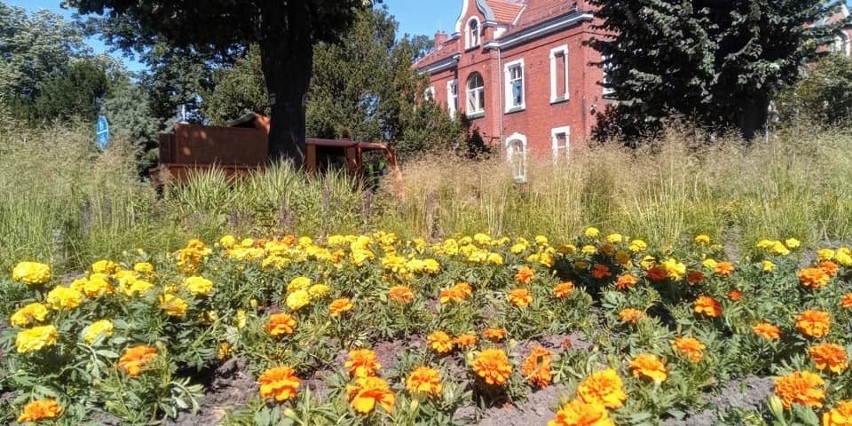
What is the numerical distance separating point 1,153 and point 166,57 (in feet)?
85.9

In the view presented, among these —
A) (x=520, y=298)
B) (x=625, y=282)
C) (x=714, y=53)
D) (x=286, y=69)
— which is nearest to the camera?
(x=520, y=298)

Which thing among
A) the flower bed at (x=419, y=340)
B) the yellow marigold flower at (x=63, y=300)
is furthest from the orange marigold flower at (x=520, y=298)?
the yellow marigold flower at (x=63, y=300)

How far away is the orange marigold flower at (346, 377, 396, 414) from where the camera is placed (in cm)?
163

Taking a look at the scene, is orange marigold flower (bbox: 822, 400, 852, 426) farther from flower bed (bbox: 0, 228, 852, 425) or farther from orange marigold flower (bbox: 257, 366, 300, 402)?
orange marigold flower (bbox: 257, 366, 300, 402)

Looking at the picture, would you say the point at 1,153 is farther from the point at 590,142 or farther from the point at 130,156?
the point at 590,142

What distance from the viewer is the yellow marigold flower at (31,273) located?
2217mm

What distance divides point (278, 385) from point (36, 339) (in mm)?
790

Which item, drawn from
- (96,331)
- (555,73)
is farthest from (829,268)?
(555,73)

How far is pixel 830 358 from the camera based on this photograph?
6.06 feet

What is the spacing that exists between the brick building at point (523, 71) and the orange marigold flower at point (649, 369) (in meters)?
18.9

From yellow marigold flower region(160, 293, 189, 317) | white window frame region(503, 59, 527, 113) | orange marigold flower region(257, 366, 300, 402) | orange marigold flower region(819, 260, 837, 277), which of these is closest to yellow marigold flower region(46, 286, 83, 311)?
yellow marigold flower region(160, 293, 189, 317)

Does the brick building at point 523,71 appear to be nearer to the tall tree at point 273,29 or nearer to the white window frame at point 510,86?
the white window frame at point 510,86

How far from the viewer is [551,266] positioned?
3.62m

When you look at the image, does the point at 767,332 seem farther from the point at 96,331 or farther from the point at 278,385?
the point at 96,331
